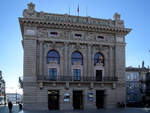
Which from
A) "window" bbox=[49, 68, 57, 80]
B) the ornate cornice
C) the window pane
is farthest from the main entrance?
the ornate cornice

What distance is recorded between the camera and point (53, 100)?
34562mm

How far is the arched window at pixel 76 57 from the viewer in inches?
1411

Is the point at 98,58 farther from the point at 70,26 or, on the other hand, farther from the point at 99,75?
the point at 70,26

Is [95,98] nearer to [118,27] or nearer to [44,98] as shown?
[44,98]

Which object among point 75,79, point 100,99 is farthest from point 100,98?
point 75,79

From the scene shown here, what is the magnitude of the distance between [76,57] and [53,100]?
26.8 feet

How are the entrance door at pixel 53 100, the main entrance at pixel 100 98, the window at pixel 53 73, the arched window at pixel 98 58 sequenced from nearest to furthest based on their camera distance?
the window at pixel 53 73 → the entrance door at pixel 53 100 → the main entrance at pixel 100 98 → the arched window at pixel 98 58

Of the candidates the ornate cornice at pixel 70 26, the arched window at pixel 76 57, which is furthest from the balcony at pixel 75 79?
the ornate cornice at pixel 70 26

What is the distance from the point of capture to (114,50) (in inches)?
1496

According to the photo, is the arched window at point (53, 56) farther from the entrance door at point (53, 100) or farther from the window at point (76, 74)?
the entrance door at point (53, 100)

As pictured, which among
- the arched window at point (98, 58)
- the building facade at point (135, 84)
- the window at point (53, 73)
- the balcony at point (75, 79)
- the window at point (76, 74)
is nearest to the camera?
the balcony at point (75, 79)

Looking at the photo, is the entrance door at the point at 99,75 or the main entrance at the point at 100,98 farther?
the main entrance at the point at 100,98

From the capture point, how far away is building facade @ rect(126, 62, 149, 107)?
2335 inches

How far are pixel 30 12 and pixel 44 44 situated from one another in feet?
18.6
